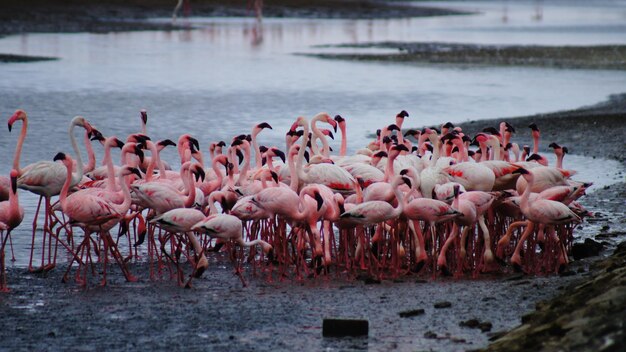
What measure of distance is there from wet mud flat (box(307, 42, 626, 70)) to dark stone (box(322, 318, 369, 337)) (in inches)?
988

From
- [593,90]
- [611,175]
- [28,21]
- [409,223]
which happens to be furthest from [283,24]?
[409,223]

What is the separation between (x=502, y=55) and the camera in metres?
35.2

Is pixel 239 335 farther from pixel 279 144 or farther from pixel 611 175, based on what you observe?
pixel 279 144

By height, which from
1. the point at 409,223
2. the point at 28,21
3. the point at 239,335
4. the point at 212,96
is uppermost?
the point at 28,21

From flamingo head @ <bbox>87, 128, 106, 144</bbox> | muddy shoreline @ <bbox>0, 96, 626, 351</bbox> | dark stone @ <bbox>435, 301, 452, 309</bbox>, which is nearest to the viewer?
muddy shoreline @ <bbox>0, 96, 626, 351</bbox>

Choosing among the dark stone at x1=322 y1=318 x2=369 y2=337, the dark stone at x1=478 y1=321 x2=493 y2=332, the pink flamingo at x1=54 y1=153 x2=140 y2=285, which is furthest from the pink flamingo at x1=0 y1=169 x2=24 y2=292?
the dark stone at x1=478 y1=321 x2=493 y2=332

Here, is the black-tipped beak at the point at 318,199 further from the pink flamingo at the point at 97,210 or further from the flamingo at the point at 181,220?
the pink flamingo at the point at 97,210

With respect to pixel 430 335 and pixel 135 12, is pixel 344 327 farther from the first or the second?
pixel 135 12

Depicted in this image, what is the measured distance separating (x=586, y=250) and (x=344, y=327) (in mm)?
3368

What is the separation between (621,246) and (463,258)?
4.47ft

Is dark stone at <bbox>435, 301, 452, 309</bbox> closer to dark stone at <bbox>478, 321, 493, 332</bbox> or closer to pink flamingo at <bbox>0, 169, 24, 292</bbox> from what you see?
dark stone at <bbox>478, 321, 493, 332</bbox>

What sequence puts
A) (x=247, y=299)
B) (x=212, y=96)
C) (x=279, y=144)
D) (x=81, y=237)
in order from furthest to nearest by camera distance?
1. (x=212, y=96)
2. (x=279, y=144)
3. (x=81, y=237)
4. (x=247, y=299)

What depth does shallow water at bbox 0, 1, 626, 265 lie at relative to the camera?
18.9 meters

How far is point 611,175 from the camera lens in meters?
14.0
